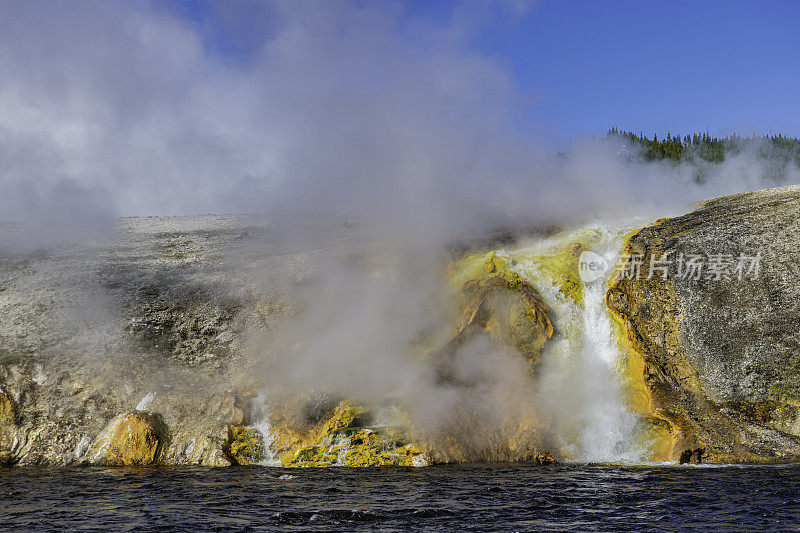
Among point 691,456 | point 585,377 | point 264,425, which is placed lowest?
point 691,456

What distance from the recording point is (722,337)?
57.3 ft

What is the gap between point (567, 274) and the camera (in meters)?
21.2

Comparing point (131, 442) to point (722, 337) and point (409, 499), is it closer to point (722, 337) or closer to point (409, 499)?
point (409, 499)

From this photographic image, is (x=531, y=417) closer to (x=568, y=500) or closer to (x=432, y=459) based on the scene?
(x=432, y=459)

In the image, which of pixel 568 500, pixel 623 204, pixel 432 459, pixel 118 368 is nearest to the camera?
pixel 568 500

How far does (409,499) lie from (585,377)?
7857 millimetres

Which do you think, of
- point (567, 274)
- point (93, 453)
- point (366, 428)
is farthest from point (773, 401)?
point (93, 453)

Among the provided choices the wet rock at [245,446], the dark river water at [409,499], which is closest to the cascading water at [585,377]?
the dark river water at [409,499]

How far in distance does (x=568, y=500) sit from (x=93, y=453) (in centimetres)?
1214

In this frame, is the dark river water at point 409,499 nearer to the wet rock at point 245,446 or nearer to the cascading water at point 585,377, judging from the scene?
the wet rock at point 245,446

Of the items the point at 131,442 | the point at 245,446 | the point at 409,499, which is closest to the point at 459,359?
the point at 245,446

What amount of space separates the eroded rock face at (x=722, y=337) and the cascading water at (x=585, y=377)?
528 millimetres

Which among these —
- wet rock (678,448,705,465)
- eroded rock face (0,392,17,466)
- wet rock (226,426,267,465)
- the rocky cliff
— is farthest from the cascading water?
eroded rock face (0,392,17,466)

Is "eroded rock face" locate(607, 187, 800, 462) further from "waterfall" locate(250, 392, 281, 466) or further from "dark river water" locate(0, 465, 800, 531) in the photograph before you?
"waterfall" locate(250, 392, 281, 466)
